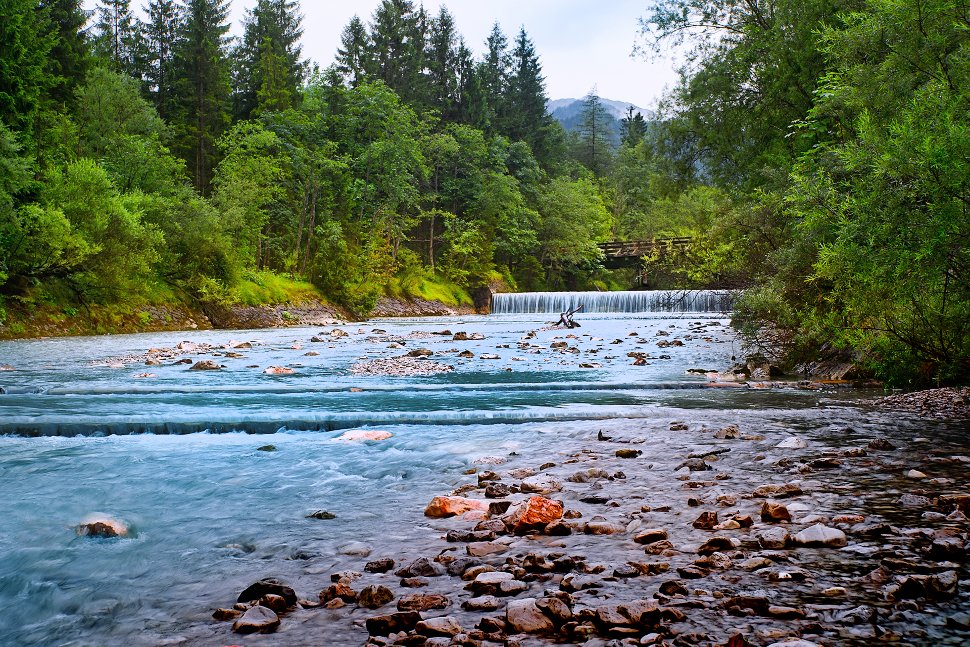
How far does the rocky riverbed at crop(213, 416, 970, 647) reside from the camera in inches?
104

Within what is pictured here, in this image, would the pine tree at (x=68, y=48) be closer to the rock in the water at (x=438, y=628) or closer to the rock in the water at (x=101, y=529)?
the rock in the water at (x=101, y=529)

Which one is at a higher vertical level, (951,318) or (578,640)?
(951,318)

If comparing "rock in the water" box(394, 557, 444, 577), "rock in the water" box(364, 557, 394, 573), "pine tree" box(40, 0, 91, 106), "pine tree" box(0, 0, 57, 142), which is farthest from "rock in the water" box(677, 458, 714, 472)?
"pine tree" box(40, 0, 91, 106)

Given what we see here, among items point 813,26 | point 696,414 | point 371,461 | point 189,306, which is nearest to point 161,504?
point 371,461

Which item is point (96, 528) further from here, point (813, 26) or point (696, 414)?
point (813, 26)

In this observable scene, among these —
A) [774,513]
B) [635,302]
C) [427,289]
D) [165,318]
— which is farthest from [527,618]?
[427,289]

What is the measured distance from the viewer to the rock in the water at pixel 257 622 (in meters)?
2.78

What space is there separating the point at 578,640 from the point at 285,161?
136 feet

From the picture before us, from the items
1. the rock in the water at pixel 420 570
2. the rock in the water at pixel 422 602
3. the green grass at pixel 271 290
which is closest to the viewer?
the rock in the water at pixel 422 602

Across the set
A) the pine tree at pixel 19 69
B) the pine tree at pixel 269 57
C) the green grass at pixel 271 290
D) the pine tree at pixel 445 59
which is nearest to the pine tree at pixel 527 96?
the pine tree at pixel 445 59

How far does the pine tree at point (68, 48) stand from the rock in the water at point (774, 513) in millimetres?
40888

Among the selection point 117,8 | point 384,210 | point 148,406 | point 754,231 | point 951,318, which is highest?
point 117,8

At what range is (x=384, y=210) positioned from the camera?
45.7m

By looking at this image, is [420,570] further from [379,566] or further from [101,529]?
[101,529]
